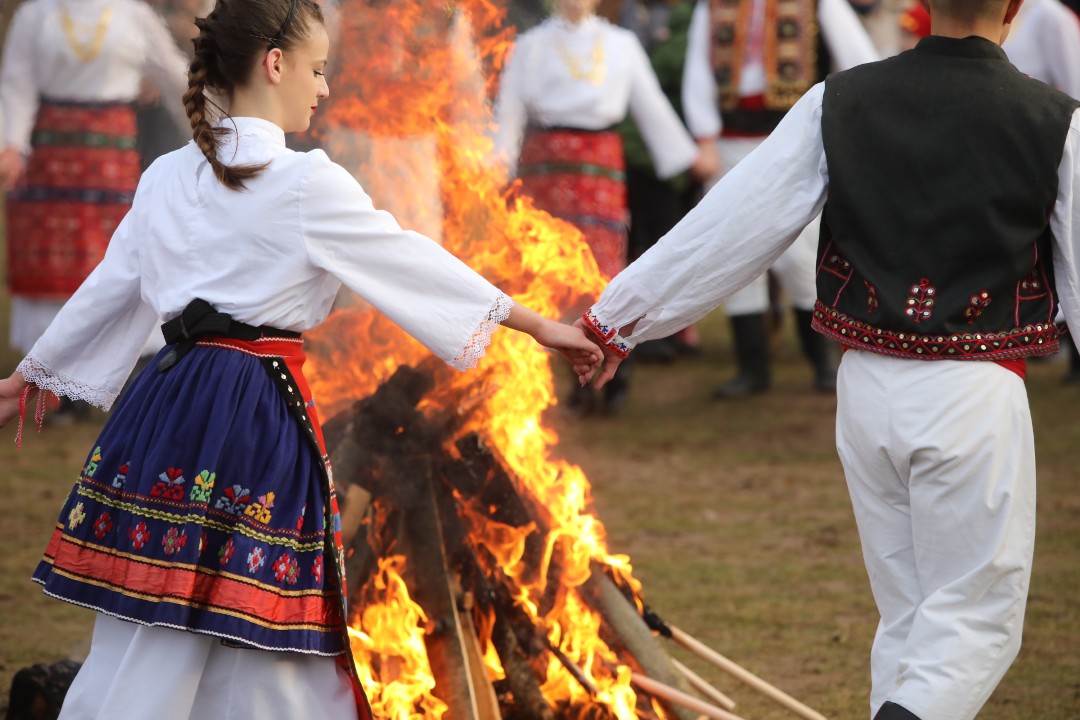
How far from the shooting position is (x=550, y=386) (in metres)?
3.76

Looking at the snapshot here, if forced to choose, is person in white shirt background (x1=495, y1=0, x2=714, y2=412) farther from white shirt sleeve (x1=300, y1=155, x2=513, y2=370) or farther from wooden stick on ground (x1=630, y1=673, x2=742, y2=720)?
white shirt sleeve (x1=300, y1=155, x2=513, y2=370)

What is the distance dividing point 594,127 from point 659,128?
1.72ft

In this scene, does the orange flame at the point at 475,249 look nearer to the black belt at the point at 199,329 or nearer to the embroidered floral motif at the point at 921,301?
the black belt at the point at 199,329

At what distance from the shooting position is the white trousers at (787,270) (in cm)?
753

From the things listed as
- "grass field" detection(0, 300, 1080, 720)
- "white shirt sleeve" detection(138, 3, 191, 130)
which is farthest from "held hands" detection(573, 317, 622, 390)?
"white shirt sleeve" detection(138, 3, 191, 130)

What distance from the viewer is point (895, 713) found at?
259 centimetres

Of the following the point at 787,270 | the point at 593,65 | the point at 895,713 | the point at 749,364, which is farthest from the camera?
the point at 749,364

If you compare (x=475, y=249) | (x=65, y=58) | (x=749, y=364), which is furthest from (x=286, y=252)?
(x=749, y=364)

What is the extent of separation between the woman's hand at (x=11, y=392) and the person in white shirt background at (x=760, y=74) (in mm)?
4891

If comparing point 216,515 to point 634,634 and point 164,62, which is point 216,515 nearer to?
point 634,634

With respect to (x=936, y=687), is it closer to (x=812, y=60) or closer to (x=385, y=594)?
(x=385, y=594)

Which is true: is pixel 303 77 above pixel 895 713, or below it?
above

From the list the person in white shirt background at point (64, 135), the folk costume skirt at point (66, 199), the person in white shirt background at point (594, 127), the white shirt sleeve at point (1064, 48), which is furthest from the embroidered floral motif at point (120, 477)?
the white shirt sleeve at point (1064, 48)

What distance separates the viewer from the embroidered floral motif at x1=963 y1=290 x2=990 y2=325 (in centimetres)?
267
